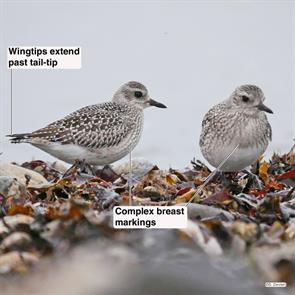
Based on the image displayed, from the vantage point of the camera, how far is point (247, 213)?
20.9ft

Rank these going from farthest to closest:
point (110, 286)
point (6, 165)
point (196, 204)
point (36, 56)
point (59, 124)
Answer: point (59, 124) < point (6, 165) < point (36, 56) < point (196, 204) < point (110, 286)

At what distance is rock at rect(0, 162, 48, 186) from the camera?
738cm

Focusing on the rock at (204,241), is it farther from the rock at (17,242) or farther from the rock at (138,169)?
the rock at (138,169)

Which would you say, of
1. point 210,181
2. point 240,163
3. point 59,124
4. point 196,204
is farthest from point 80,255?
point 59,124

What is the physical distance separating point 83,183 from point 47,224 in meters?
1.56

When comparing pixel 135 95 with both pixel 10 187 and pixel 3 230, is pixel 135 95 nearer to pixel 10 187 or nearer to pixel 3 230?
pixel 10 187

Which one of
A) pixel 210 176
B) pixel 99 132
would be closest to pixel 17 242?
pixel 210 176

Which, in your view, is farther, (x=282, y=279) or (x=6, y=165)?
(x=6, y=165)

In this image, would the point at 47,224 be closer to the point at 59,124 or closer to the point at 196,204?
the point at 196,204

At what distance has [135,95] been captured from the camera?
934 cm

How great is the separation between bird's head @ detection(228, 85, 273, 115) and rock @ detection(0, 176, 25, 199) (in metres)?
2.35

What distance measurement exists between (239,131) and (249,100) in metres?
0.30

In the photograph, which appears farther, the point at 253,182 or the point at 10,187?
the point at 253,182

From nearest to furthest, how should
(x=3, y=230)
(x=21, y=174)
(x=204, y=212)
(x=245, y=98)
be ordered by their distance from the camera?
(x=3, y=230), (x=204, y=212), (x=21, y=174), (x=245, y=98)
